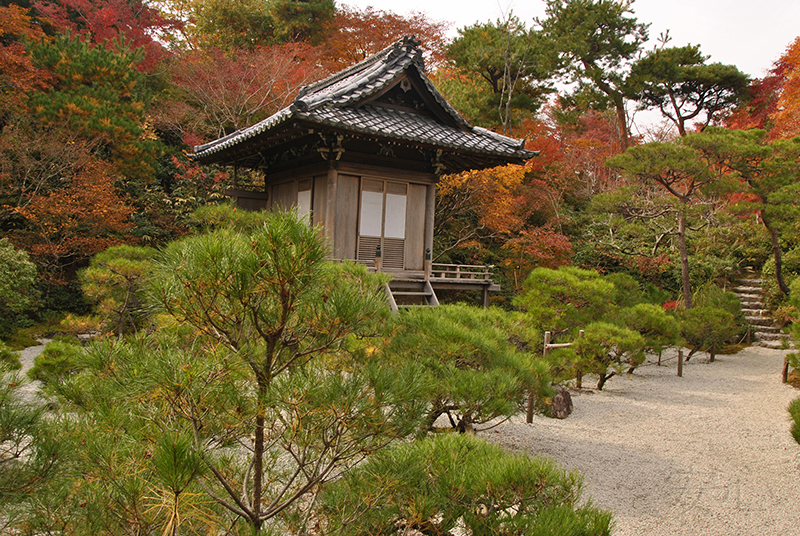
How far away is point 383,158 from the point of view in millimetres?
8648

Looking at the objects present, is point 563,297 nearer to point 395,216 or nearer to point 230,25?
point 395,216

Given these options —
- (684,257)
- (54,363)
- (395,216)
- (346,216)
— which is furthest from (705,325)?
(54,363)

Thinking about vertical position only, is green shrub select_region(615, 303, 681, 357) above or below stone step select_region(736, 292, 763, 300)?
below

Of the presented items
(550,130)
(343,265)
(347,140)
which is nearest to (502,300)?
(347,140)

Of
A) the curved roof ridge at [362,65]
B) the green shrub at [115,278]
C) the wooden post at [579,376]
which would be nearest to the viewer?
the green shrub at [115,278]

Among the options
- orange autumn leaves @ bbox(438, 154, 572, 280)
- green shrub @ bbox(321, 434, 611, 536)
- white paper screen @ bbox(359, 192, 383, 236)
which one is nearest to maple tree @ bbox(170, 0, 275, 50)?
orange autumn leaves @ bbox(438, 154, 572, 280)

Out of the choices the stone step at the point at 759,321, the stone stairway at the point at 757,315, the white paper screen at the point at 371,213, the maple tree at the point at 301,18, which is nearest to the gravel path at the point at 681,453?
the white paper screen at the point at 371,213

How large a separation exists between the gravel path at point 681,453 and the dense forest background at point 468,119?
519 centimetres

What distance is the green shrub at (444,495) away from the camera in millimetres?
1797

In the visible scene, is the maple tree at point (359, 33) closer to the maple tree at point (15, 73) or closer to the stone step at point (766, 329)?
the maple tree at point (15, 73)

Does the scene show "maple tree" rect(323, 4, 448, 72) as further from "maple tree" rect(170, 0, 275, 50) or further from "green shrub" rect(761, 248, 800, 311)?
"green shrub" rect(761, 248, 800, 311)

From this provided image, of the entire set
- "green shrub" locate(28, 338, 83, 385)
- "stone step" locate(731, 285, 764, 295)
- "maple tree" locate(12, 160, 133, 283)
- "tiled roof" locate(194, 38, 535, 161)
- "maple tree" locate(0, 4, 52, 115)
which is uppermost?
"maple tree" locate(0, 4, 52, 115)

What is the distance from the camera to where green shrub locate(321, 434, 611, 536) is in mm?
1797

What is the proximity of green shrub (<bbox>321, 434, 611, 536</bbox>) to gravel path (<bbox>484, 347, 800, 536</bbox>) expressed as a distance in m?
0.49
